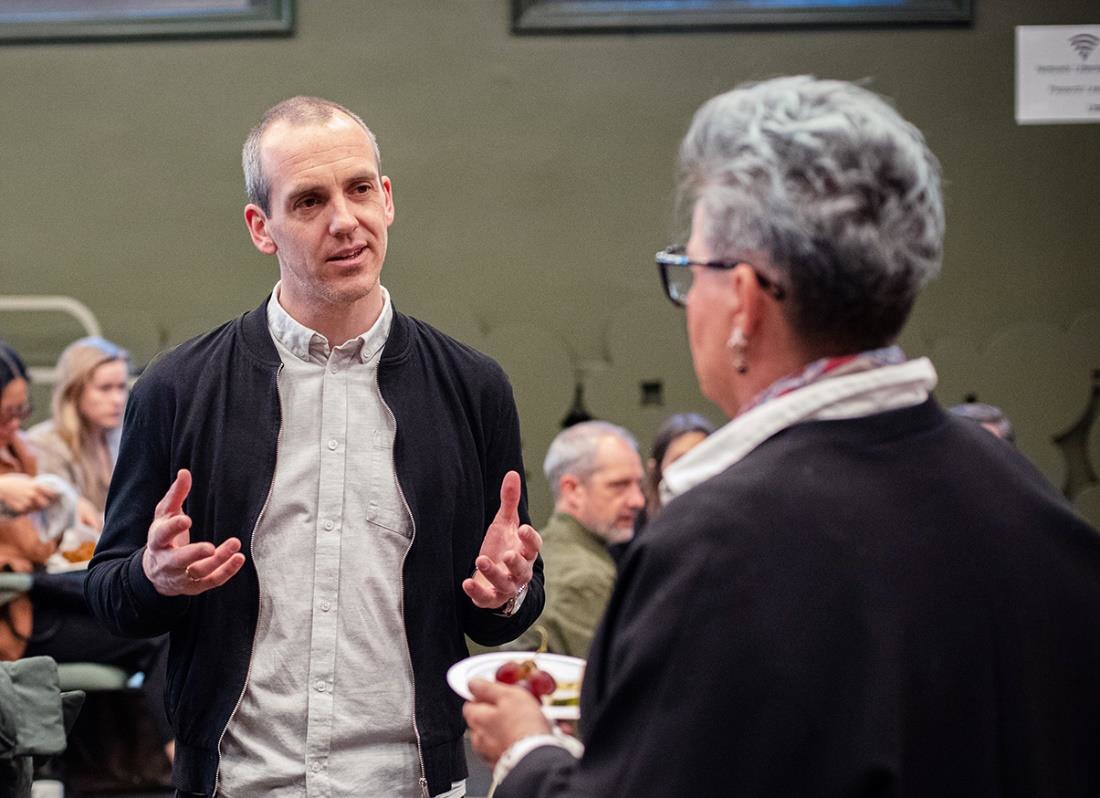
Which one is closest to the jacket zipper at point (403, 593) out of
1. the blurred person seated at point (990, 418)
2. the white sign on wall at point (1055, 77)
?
the blurred person seated at point (990, 418)

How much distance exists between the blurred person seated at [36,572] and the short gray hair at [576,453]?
146cm

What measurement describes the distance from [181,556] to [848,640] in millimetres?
952

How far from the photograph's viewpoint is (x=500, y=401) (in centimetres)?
219

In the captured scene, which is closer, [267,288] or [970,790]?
[970,790]

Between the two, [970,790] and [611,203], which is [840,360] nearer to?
[970,790]

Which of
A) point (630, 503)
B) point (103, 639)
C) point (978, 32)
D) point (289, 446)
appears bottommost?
point (103, 639)

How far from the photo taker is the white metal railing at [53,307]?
21.6 feet

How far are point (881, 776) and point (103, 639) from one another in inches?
153

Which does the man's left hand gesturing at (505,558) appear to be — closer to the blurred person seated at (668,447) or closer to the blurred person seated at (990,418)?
the blurred person seated at (668,447)

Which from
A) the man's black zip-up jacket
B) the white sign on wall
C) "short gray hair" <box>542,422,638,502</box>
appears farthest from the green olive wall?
the man's black zip-up jacket

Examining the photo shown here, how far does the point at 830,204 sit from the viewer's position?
1.31 meters

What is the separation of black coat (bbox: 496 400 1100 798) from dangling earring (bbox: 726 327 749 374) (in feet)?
0.30

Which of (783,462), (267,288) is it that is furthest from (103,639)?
(783,462)

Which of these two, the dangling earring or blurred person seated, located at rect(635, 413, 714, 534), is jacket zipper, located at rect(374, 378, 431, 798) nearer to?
the dangling earring
